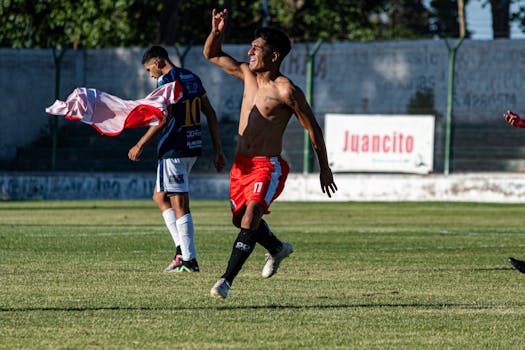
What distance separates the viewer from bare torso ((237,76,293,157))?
998cm

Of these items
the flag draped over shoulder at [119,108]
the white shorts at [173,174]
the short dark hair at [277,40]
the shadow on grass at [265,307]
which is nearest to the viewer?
the shadow on grass at [265,307]

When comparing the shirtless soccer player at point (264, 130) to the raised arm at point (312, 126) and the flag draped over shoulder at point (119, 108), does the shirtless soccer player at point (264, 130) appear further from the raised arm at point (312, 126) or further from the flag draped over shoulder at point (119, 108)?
the flag draped over shoulder at point (119, 108)

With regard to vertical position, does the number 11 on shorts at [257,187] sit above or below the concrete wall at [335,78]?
above

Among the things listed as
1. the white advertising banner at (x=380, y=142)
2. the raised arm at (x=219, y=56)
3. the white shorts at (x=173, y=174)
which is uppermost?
the raised arm at (x=219, y=56)

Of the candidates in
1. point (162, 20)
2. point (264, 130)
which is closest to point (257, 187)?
point (264, 130)

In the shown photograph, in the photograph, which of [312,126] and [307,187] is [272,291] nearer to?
[312,126]

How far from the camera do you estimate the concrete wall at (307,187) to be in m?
25.4

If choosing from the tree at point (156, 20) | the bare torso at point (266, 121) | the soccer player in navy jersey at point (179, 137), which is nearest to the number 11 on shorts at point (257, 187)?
the bare torso at point (266, 121)

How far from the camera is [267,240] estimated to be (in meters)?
10.3

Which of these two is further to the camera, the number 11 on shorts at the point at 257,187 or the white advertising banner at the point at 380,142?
the white advertising banner at the point at 380,142

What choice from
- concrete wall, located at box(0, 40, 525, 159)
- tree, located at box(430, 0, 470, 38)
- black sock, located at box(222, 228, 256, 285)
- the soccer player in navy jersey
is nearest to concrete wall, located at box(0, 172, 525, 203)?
concrete wall, located at box(0, 40, 525, 159)

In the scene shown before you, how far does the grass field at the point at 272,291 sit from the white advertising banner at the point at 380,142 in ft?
22.7

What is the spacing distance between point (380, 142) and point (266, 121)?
16.3 meters

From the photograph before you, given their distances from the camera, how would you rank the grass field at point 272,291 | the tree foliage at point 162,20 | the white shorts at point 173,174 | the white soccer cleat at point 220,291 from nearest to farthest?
the grass field at point 272,291 → the white soccer cleat at point 220,291 → the white shorts at point 173,174 → the tree foliage at point 162,20
